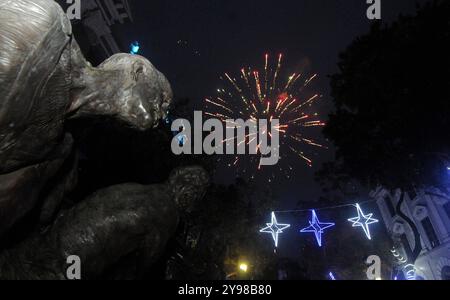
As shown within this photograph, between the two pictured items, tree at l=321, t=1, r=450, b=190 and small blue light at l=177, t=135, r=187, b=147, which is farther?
tree at l=321, t=1, r=450, b=190

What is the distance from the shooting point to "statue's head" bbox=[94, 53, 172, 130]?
2643mm

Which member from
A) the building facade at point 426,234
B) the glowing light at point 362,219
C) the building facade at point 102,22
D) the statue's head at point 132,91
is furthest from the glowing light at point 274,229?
the statue's head at point 132,91

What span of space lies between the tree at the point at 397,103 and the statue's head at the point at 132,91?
1338cm

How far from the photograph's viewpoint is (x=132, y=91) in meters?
2.65

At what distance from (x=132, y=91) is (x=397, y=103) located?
13911 mm

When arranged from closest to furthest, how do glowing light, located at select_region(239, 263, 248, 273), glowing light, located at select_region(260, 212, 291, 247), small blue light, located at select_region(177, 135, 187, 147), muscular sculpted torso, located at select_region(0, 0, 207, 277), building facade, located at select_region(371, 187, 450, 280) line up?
muscular sculpted torso, located at select_region(0, 0, 207, 277)
small blue light, located at select_region(177, 135, 187, 147)
glowing light, located at select_region(260, 212, 291, 247)
glowing light, located at select_region(239, 263, 248, 273)
building facade, located at select_region(371, 187, 450, 280)

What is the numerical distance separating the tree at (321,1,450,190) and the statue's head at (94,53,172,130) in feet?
43.9

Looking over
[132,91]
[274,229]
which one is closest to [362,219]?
[274,229]

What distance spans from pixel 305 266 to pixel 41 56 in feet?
140

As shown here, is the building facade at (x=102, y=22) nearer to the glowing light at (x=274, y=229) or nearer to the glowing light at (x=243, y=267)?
the glowing light at (x=274, y=229)

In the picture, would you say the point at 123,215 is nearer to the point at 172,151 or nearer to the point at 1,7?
the point at 1,7

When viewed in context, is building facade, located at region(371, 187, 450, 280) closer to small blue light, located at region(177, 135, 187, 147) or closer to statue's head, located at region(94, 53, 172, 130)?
small blue light, located at region(177, 135, 187, 147)

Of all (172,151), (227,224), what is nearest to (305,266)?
(227,224)

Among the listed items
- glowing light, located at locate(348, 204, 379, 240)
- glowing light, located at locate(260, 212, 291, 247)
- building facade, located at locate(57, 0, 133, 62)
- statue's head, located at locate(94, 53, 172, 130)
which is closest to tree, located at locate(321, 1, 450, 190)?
glowing light, located at locate(348, 204, 379, 240)
